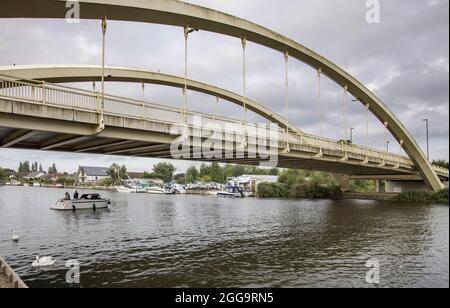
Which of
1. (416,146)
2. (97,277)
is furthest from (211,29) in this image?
(416,146)

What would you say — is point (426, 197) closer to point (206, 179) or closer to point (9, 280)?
point (9, 280)

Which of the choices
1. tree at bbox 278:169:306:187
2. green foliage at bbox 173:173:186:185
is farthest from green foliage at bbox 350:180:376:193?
green foliage at bbox 173:173:186:185

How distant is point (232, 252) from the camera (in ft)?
58.7

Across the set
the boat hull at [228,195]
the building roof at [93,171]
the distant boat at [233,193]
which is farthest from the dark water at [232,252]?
the building roof at [93,171]

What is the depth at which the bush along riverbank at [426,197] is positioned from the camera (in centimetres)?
4103

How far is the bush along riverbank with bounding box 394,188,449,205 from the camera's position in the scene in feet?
135

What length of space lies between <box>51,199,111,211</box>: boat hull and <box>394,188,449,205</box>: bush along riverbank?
36355 millimetres

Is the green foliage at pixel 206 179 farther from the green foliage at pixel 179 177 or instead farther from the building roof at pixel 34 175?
the building roof at pixel 34 175

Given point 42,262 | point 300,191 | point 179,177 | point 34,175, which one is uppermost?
point 34,175

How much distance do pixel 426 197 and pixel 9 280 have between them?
4640cm

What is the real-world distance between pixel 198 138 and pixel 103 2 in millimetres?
6591

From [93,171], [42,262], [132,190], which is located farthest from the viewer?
[93,171]

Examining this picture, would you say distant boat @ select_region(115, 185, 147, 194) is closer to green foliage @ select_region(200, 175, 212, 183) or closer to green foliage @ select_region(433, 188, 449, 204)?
green foliage @ select_region(200, 175, 212, 183)

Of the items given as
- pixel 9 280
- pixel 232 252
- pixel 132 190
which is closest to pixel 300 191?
pixel 132 190
